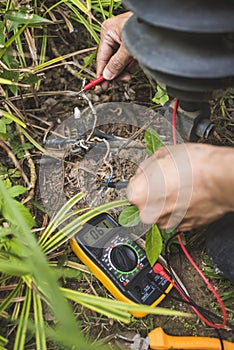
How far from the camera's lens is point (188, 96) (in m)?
0.95

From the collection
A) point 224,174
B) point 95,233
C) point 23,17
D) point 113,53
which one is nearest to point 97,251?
point 95,233

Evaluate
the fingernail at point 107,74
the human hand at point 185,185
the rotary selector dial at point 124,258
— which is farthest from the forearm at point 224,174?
the fingernail at point 107,74

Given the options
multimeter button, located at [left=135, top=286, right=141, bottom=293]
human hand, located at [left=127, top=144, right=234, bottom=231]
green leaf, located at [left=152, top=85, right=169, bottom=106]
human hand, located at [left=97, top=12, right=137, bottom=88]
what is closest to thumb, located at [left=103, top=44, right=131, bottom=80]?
human hand, located at [left=97, top=12, right=137, bottom=88]

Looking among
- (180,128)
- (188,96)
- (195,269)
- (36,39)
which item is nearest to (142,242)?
(195,269)

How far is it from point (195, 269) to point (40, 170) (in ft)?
1.76

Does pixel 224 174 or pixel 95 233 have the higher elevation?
pixel 224 174

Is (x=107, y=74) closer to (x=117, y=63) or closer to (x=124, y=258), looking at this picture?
(x=117, y=63)

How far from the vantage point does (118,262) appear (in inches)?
47.8

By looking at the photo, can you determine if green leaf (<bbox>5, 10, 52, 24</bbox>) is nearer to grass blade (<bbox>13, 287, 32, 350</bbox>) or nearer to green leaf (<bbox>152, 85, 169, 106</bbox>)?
green leaf (<bbox>152, 85, 169, 106</bbox>)

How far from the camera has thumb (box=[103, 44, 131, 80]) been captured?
123 centimetres

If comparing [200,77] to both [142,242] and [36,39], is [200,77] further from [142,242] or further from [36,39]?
[36,39]

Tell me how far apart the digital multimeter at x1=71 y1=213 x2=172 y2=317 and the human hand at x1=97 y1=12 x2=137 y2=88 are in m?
0.40

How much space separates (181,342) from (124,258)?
0.81 feet

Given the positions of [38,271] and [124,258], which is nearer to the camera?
[38,271]
